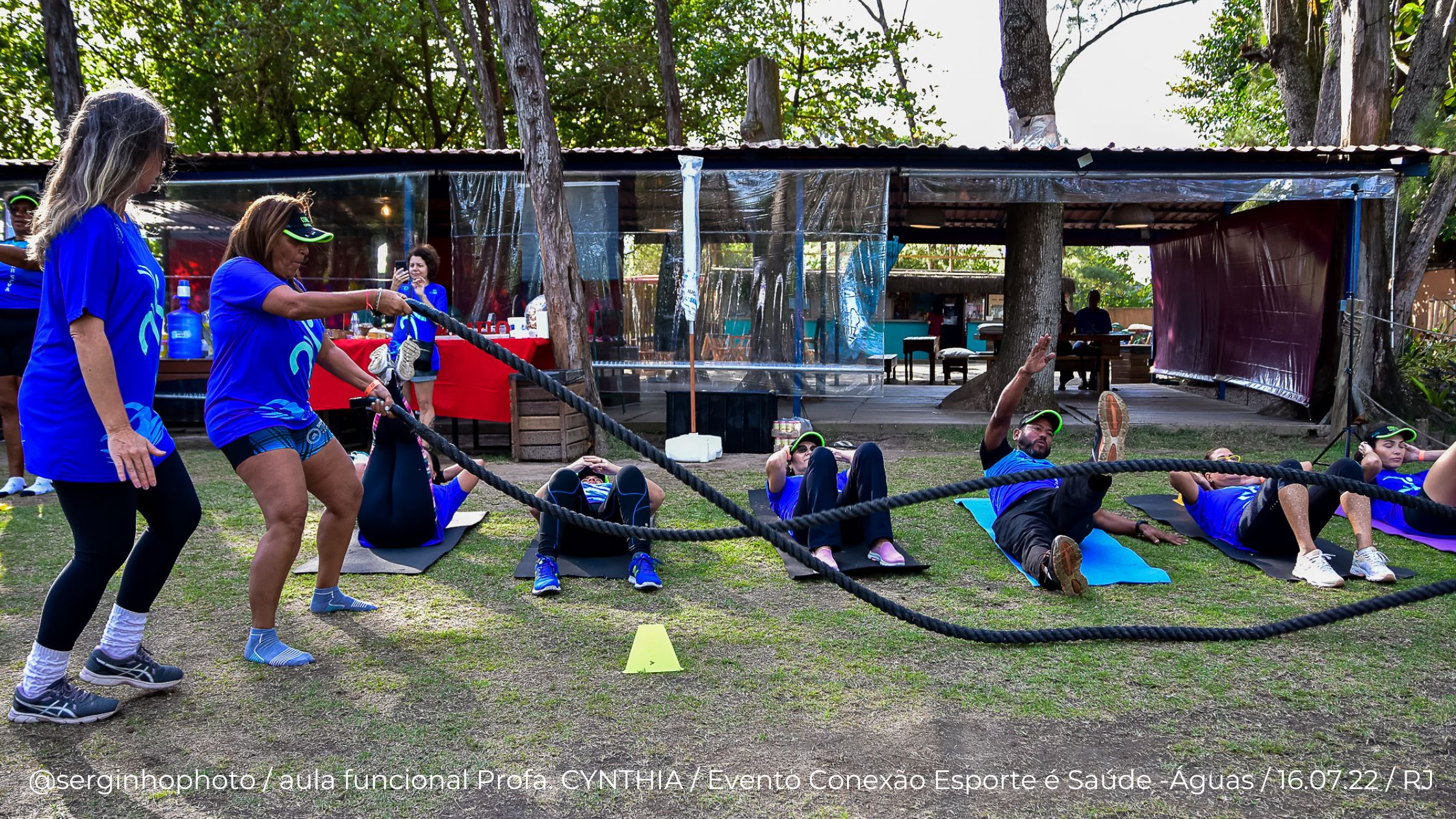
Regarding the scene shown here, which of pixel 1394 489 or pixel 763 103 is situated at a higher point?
pixel 763 103

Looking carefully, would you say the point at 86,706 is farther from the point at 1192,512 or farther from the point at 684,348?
the point at 684,348

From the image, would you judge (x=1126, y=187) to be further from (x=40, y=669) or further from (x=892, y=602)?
(x=40, y=669)

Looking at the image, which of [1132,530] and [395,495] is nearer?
[395,495]

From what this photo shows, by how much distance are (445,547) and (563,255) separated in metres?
3.98

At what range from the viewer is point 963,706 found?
3.04 meters

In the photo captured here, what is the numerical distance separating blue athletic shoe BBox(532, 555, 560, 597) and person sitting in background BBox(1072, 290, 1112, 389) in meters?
10.3

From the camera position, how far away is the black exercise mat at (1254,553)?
4.56 meters

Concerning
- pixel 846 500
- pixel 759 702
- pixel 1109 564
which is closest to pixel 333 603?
pixel 759 702

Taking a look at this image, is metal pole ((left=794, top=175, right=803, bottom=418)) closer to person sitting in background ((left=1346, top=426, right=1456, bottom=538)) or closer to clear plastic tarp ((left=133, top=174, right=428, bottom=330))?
clear plastic tarp ((left=133, top=174, right=428, bottom=330))

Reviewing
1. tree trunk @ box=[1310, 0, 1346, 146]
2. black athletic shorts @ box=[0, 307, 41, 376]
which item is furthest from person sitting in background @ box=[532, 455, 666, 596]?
tree trunk @ box=[1310, 0, 1346, 146]

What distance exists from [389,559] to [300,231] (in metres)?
2.09

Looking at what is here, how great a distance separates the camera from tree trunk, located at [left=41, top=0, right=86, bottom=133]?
10.8 metres

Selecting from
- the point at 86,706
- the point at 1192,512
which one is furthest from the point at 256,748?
the point at 1192,512

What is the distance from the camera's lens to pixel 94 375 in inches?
101
